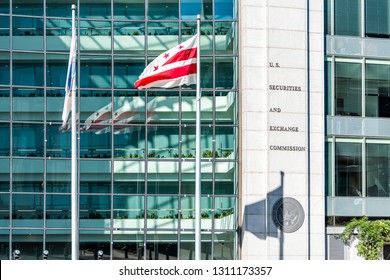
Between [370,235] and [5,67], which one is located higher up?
[5,67]

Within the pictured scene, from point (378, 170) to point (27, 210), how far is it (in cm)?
1347

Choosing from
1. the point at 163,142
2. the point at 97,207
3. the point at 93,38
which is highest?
the point at 93,38

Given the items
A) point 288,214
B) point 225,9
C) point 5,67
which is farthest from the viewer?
point 225,9

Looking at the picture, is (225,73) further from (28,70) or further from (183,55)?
(28,70)

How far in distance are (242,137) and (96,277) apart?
1467 centimetres

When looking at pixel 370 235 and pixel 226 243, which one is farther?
pixel 226 243

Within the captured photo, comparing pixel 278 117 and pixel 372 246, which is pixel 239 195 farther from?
pixel 372 246

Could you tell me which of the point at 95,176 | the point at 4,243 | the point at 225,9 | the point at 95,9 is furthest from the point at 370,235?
the point at 4,243

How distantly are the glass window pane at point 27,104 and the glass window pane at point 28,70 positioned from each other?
30cm

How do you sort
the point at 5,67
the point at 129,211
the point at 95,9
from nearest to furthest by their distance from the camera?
1. the point at 5,67
2. the point at 129,211
3. the point at 95,9

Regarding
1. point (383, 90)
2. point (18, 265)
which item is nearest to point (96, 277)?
point (18, 265)

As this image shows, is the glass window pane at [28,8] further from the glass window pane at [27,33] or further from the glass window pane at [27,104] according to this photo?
the glass window pane at [27,104]

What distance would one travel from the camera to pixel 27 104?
109 ft

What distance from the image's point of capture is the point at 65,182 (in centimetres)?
3319
